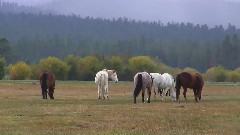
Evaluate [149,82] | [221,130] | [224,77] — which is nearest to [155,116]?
[221,130]

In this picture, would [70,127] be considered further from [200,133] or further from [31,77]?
[31,77]

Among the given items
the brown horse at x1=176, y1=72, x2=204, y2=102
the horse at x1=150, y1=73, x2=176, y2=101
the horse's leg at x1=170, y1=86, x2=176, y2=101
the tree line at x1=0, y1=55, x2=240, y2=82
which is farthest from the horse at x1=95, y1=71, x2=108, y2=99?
the tree line at x1=0, y1=55, x2=240, y2=82

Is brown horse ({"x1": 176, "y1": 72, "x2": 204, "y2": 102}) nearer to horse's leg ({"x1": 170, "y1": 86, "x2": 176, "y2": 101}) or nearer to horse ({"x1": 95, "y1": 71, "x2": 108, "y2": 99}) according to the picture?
horse's leg ({"x1": 170, "y1": 86, "x2": 176, "y2": 101})

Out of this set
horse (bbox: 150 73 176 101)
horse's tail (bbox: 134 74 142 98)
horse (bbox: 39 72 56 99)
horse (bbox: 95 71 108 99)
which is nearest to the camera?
horse's tail (bbox: 134 74 142 98)

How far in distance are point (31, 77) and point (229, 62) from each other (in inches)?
4356

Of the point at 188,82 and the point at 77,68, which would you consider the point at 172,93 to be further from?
the point at 77,68

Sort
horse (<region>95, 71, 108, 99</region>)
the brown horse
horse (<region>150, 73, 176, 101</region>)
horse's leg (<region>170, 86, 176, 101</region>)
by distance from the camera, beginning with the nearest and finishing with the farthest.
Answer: the brown horse < horse (<region>150, 73, 176, 101</region>) < horse (<region>95, 71, 108, 99</region>) < horse's leg (<region>170, 86, 176, 101</region>)

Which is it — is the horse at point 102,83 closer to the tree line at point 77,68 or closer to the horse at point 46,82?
the horse at point 46,82

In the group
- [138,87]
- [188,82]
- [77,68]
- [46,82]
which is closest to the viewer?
[138,87]

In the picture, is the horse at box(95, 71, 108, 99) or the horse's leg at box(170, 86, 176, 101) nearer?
the horse at box(95, 71, 108, 99)

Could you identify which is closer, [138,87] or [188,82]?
[138,87]

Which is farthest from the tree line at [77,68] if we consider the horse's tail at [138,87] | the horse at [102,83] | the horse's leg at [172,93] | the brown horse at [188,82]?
the horse's tail at [138,87]

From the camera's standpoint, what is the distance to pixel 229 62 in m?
195

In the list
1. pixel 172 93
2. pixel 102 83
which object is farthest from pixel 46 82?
pixel 172 93
